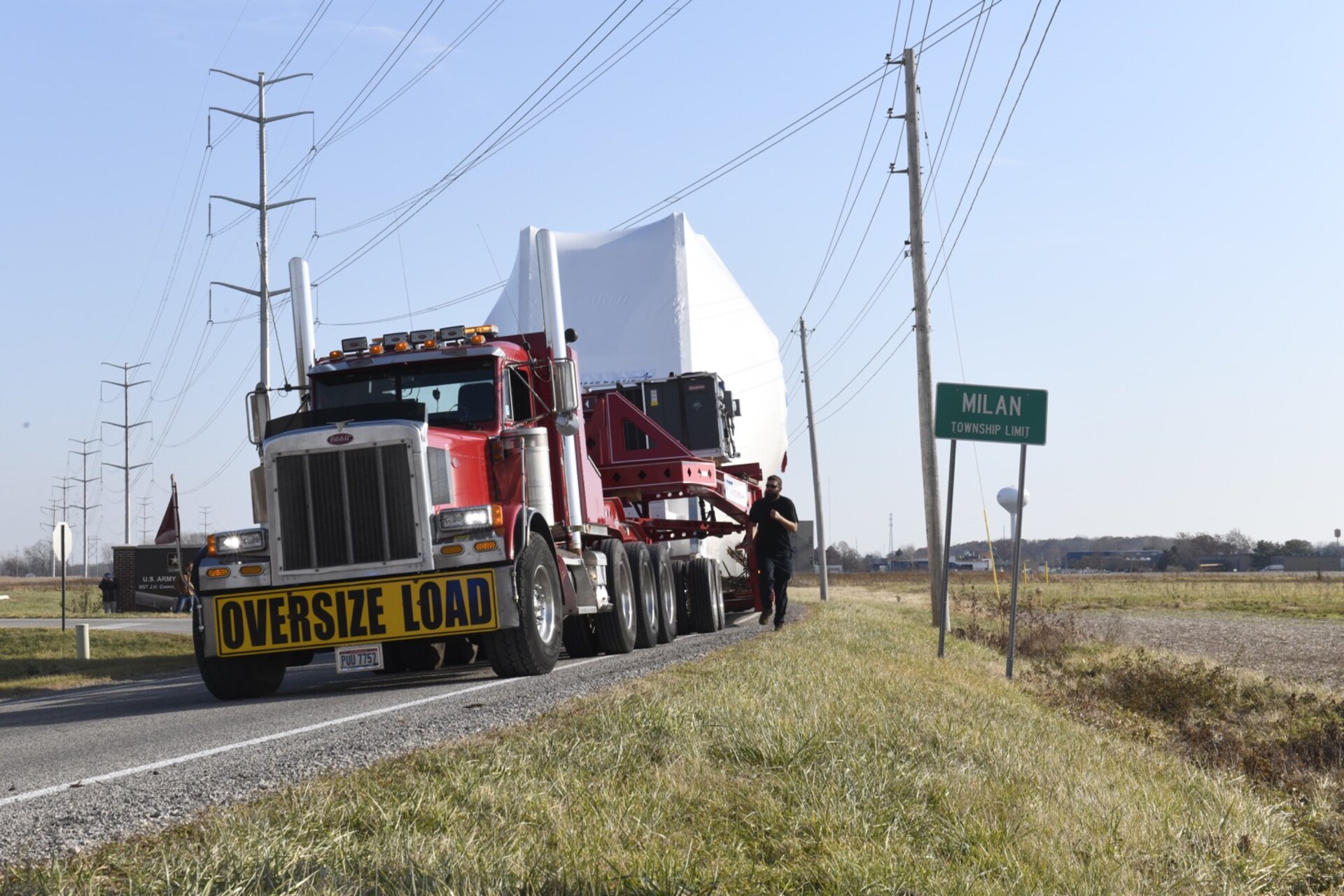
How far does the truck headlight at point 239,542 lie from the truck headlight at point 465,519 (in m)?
1.48

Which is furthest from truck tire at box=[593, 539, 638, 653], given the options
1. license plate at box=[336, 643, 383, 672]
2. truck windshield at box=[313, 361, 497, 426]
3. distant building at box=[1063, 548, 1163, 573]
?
distant building at box=[1063, 548, 1163, 573]

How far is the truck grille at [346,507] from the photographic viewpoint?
1059 centimetres

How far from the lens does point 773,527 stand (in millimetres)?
16484

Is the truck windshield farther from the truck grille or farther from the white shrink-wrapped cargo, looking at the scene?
the white shrink-wrapped cargo

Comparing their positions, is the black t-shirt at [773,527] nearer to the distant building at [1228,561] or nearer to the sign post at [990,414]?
the sign post at [990,414]

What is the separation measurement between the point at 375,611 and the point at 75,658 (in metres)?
13.9

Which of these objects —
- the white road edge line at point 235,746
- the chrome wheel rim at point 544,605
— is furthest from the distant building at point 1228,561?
the white road edge line at point 235,746

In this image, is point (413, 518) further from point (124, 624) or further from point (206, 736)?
point (124, 624)

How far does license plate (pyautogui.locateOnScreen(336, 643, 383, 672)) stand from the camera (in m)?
10.3

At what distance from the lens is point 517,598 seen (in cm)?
1071

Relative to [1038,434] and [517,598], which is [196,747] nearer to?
[517,598]

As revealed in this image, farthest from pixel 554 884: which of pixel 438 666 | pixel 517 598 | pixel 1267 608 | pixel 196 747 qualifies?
pixel 1267 608

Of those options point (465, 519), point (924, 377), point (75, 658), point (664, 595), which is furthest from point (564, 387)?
point (75, 658)

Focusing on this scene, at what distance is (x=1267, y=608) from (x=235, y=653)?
35.8m
